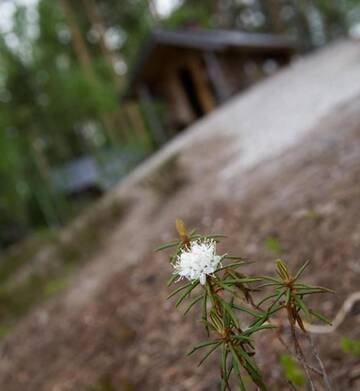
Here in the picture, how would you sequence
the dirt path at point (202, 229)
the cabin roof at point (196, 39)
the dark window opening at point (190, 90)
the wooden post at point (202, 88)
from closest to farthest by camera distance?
the dirt path at point (202, 229), the cabin roof at point (196, 39), the wooden post at point (202, 88), the dark window opening at point (190, 90)

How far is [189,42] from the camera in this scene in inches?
795

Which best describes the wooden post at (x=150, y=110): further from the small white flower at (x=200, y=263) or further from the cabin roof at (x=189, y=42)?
the small white flower at (x=200, y=263)

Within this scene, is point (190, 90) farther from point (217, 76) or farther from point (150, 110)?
point (217, 76)

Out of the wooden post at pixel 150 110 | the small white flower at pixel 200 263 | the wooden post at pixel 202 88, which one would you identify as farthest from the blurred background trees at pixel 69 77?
the small white flower at pixel 200 263

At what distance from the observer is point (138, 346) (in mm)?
5137

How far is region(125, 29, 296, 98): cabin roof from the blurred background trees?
2.50 m

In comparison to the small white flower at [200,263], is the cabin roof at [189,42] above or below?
above

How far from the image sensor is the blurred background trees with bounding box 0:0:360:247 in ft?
76.0

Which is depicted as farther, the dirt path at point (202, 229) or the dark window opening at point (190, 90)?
the dark window opening at point (190, 90)

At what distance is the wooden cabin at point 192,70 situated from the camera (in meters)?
20.8

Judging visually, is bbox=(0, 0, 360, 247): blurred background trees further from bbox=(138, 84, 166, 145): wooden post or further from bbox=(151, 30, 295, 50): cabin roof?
bbox=(151, 30, 295, 50): cabin roof

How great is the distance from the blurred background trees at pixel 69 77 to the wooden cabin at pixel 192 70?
192 centimetres

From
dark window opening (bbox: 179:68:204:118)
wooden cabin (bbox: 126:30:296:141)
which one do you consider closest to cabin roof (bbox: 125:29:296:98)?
wooden cabin (bbox: 126:30:296:141)

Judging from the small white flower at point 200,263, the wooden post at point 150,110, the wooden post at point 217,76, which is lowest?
the small white flower at point 200,263
